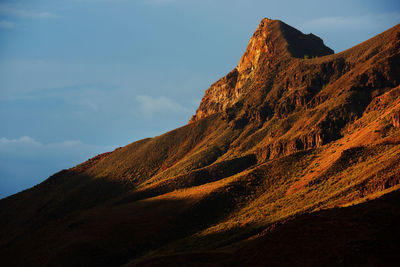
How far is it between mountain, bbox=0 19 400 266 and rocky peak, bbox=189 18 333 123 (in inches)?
36.0

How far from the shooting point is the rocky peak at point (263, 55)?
14275cm

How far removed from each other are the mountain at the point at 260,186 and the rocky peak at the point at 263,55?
36.0 inches

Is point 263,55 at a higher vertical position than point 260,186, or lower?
higher

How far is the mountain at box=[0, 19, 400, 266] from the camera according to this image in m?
29.9

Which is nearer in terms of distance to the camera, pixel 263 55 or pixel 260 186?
pixel 260 186

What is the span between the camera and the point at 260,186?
6919 cm

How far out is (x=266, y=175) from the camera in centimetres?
7200

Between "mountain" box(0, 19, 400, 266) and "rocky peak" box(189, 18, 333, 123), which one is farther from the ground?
"rocky peak" box(189, 18, 333, 123)

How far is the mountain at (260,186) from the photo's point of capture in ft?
98.1

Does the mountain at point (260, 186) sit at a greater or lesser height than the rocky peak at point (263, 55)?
lesser

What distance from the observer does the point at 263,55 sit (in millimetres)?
149750

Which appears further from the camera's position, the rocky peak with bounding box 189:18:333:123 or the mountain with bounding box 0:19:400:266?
the rocky peak with bounding box 189:18:333:123

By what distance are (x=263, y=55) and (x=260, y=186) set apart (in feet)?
305

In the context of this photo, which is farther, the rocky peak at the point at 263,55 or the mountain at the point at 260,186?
the rocky peak at the point at 263,55
